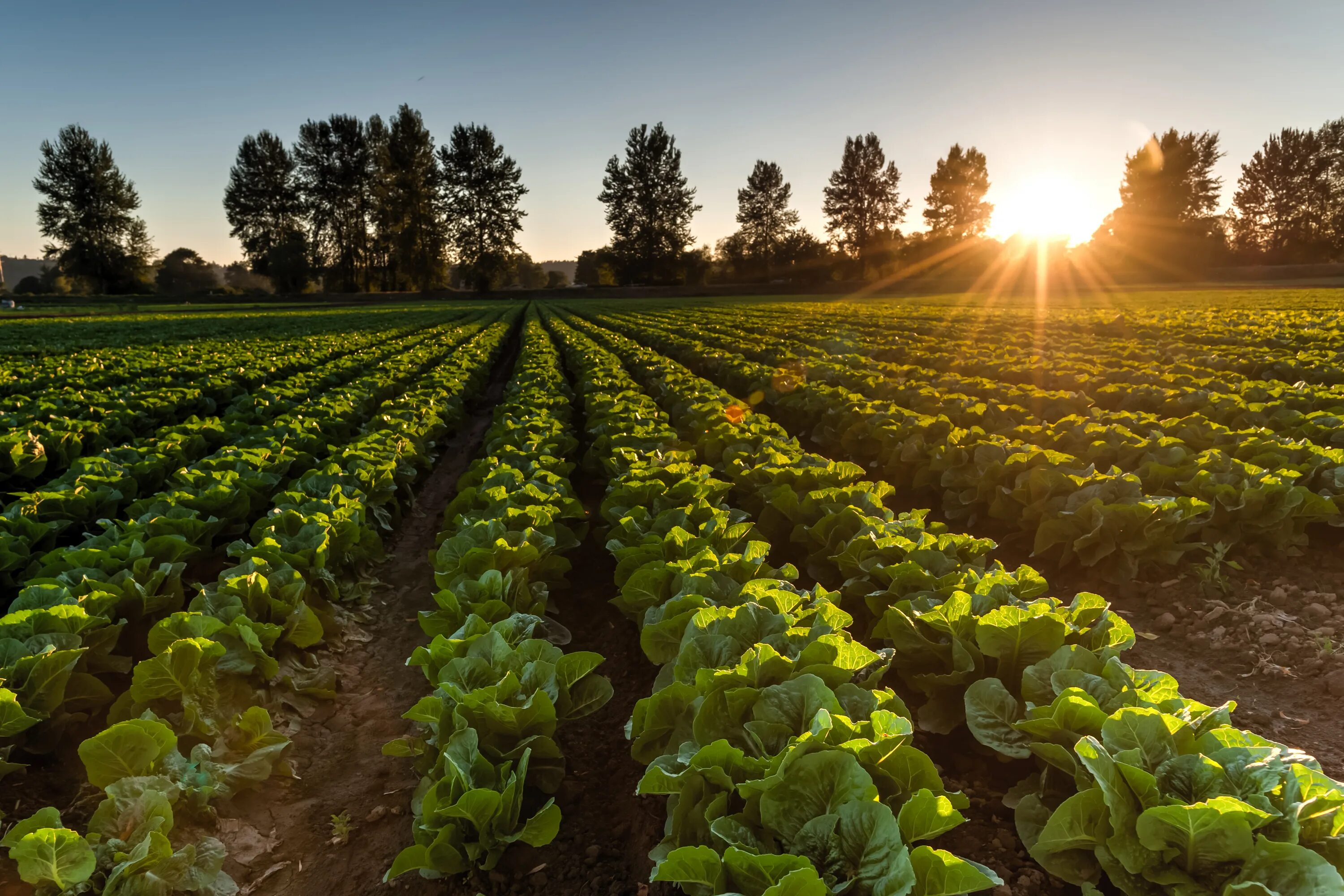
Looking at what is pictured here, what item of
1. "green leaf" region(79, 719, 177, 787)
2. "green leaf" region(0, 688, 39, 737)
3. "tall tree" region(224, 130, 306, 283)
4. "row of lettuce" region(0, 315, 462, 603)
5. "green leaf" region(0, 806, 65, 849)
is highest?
"tall tree" region(224, 130, 306, 283)

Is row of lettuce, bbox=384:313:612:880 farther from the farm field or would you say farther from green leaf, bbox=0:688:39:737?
green leaf, bbox=0:688:39:737

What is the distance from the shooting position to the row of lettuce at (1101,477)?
4.71m

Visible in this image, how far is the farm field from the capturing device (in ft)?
6.68

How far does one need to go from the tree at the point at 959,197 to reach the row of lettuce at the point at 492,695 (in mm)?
84467

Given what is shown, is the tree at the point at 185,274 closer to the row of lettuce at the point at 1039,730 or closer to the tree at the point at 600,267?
the tree at the point at 600,267

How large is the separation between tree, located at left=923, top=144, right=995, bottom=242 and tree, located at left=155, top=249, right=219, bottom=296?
94.0 m

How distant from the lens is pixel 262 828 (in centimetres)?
283

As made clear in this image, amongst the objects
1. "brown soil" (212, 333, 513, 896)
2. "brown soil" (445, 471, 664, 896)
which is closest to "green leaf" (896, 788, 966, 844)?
"brown soil" (445, 471, 664, 896)

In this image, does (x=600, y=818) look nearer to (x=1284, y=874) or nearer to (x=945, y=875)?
(x=945, y=875)

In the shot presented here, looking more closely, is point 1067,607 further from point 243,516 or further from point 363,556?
point 243,516

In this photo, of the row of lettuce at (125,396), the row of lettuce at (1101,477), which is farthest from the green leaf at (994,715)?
the row of lettuce at (125,396)

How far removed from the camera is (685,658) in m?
2.71

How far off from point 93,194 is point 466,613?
92.1 meters

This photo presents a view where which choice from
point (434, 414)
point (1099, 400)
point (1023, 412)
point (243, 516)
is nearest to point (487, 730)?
point (243, 516)
